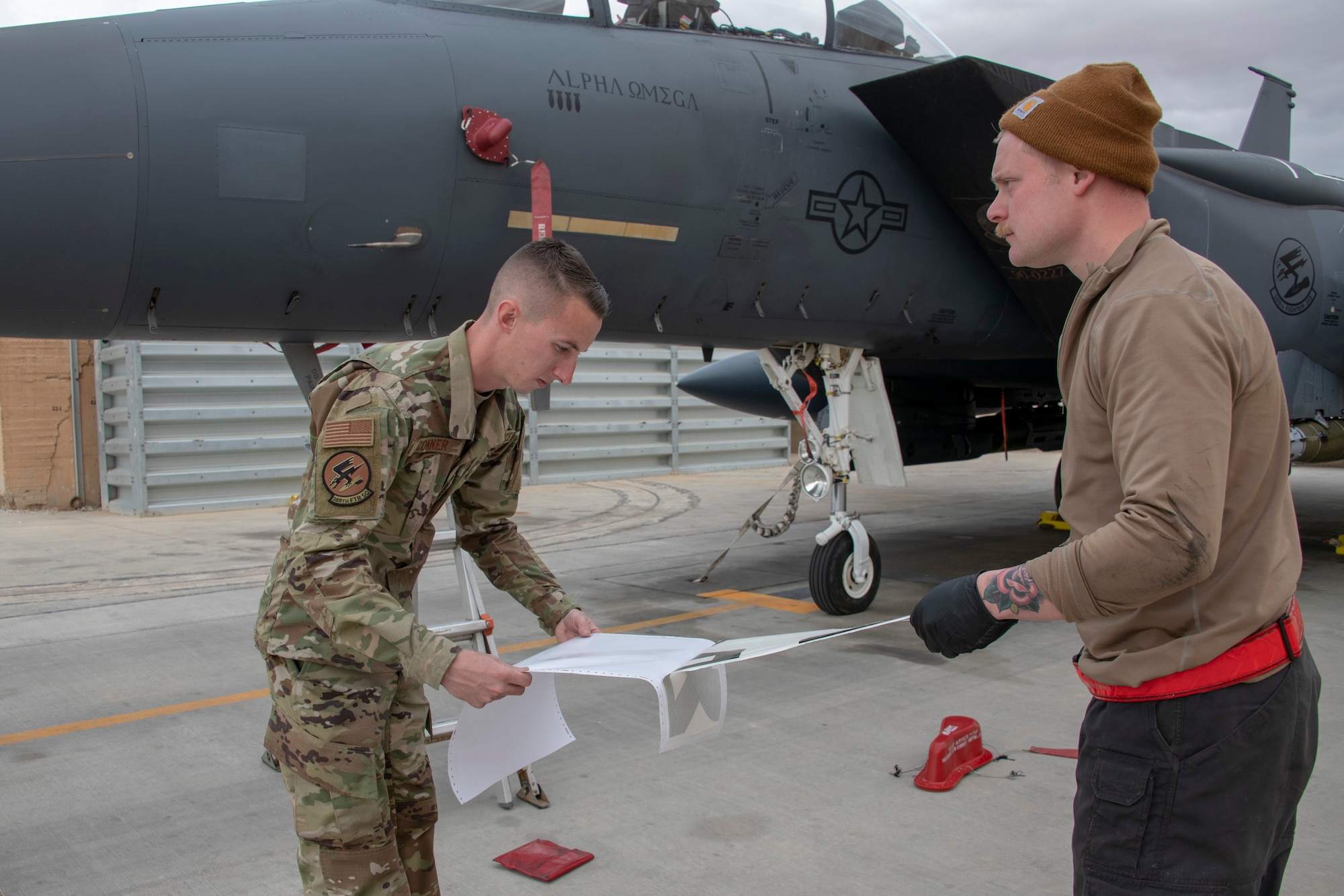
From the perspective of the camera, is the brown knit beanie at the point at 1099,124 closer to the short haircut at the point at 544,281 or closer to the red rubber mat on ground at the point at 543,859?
the short haircut at the point at 544,281

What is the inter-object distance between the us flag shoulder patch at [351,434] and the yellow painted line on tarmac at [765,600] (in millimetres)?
5034

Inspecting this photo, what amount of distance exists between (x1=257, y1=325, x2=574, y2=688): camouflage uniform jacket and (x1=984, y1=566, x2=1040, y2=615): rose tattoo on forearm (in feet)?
3.36

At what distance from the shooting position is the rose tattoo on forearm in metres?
1.55

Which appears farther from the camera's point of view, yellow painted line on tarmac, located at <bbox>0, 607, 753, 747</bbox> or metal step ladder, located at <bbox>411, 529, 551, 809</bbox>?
yellow painted line on tarmac, located at <bbox>0, 607, 753, 747</bbox>

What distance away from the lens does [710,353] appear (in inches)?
278

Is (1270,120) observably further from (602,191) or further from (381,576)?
(381,576)

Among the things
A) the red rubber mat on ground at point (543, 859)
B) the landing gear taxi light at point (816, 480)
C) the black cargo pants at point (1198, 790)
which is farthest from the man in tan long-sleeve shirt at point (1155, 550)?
the landing gear taxi light at point (816, 480)

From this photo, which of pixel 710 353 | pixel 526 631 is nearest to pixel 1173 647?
pixel 526 631

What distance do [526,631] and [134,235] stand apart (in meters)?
3.39

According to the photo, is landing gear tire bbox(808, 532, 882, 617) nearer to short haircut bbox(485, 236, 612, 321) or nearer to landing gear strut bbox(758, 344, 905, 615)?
landing gear strut bbox(758, 344, 905, 615)

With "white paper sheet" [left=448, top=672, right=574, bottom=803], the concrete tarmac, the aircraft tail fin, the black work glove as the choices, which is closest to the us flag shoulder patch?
"white paper sheet" [left=448, top=672, right=574, bottom=803]

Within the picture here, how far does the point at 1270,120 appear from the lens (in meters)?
10.9

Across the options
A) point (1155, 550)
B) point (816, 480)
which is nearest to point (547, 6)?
point (816, 480)

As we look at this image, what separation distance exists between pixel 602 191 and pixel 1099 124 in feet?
12.1
